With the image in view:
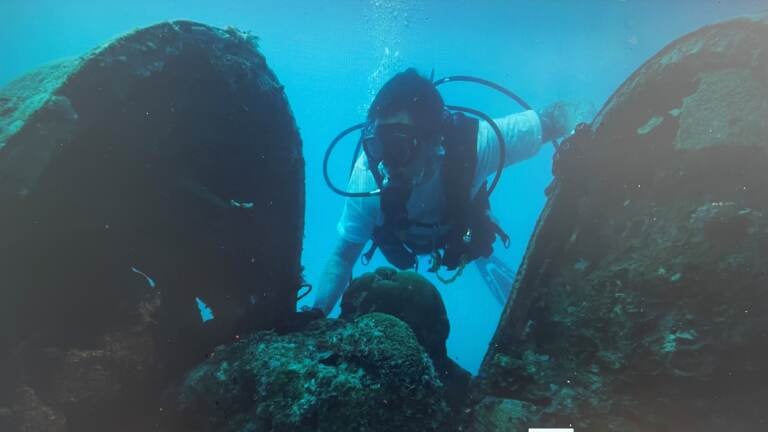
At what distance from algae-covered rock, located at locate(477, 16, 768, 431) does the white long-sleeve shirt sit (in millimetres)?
2472

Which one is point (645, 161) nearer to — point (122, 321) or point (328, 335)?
point (328, 335)

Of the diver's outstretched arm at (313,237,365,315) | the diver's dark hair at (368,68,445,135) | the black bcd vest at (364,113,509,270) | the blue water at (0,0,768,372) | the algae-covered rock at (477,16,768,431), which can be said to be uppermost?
the blue water at (0,0,768,372)

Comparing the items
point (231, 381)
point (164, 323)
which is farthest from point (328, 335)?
point (164, 323)

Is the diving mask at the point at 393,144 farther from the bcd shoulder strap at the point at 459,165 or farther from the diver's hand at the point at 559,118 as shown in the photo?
the diver's hand at the point at 559,118

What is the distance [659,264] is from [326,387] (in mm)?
1988

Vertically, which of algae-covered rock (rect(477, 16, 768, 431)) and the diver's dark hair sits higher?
the diver's dark hair

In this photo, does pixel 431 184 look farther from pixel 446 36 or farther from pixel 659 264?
pixel 446 36

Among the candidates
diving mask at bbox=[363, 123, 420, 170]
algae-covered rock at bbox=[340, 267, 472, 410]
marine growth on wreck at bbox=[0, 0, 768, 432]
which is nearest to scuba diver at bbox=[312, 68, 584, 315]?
diving mask at bbox=[363, 123, 420, 170]

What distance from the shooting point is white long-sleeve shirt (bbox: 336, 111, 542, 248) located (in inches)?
204

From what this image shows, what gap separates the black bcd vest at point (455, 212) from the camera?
4820 millimetres

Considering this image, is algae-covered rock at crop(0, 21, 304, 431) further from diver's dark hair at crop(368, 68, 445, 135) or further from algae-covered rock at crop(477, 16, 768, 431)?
algae-covered rock at crop(477, 16, 768, 431)

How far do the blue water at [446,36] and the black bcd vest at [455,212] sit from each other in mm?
2774

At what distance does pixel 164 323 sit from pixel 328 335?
4.76 ft

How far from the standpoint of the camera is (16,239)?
2.13 metres
